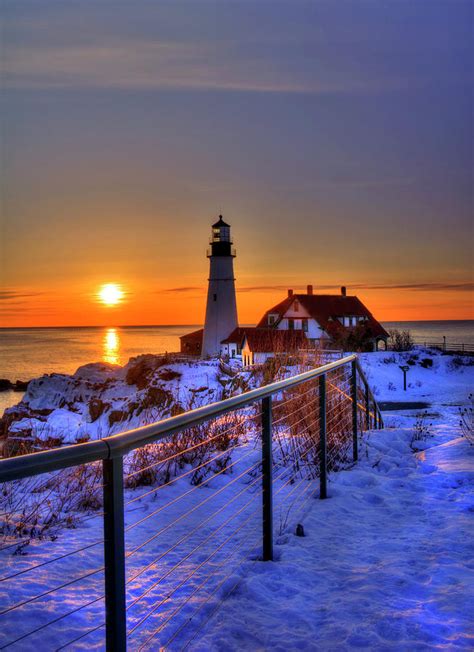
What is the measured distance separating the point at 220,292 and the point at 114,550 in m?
45.4

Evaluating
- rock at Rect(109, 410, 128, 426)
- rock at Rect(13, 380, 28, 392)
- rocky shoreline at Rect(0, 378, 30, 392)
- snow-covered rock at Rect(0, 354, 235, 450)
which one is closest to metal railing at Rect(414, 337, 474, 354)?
snow-covered rock at Rect(0, 354, 235, 450)

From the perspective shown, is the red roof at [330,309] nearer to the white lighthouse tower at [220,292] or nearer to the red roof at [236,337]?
the red roof at [236,337]

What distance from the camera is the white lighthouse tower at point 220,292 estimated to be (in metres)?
46.2

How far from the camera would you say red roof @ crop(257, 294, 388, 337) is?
4866 cm

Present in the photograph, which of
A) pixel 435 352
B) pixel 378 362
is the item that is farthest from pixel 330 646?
pixel 435 352

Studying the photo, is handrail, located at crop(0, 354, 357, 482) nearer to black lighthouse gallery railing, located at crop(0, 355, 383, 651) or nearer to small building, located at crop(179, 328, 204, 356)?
black lighthouse gallery railing, located at crop(0, 355, 383, 651)

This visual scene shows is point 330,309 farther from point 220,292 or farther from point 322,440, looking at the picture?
point 322,440

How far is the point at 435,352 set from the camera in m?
38.1

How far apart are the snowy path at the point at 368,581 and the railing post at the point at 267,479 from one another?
0.13 meters

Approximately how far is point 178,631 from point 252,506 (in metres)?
2.79

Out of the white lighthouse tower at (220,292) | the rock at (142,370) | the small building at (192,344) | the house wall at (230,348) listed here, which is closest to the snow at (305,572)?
the rock at (142,370)

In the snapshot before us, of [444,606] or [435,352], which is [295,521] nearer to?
[444,606]

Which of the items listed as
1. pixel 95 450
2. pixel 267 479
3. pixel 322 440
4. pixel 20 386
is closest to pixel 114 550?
pixel 95 450

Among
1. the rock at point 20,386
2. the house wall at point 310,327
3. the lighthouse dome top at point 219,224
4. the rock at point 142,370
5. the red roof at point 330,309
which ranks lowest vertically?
the rock at point 20,386
